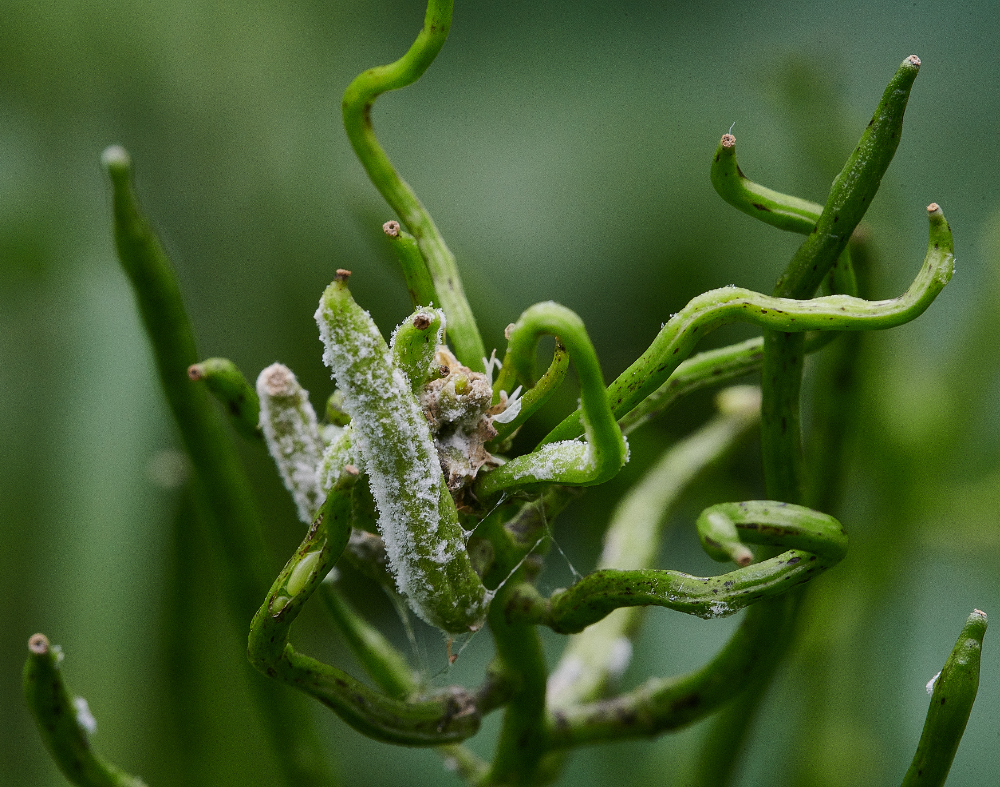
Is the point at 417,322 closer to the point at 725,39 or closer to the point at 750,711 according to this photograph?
the point at 750,711

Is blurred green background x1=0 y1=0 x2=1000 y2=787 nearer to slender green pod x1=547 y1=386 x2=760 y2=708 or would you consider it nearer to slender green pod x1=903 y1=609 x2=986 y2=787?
slender green pod x1=547 y1=386 x2=760 y2=708

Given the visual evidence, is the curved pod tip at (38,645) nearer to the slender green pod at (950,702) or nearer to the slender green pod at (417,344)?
the slender green pod at (417,344)

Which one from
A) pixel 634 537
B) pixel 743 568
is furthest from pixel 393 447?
pixel 634 537

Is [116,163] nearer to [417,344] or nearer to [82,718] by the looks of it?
[417,344]

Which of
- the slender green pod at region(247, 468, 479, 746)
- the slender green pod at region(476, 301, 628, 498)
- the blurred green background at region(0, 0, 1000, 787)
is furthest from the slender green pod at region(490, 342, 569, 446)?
the blurred green background at region(0, 0, 1000, 787)

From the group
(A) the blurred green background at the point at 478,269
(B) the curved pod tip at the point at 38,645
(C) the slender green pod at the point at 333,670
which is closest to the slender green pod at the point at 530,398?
(C) the slender green pod at the point at 333,670
